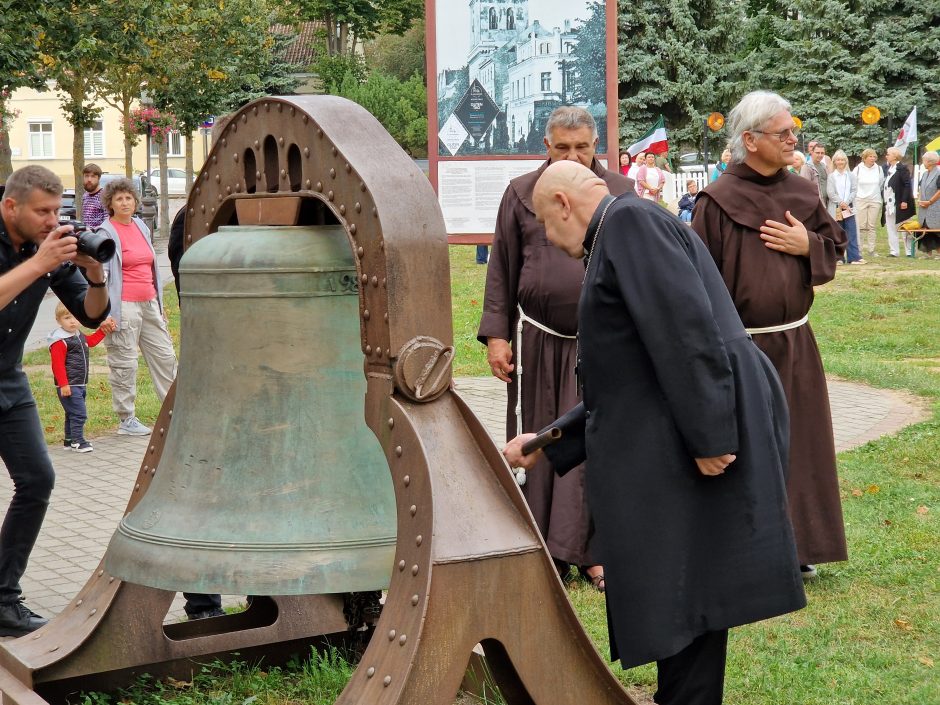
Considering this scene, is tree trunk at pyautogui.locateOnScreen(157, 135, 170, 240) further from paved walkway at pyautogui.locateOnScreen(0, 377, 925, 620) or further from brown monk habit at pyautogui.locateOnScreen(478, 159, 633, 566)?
brown monk habit at pyautogui.locateOnScreen(478, 159, 633, 566)

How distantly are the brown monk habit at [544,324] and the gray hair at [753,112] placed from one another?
0.53 metres

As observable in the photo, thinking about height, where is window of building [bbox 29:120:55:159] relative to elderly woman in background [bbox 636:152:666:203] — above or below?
above

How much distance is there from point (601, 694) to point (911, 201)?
21730 millimetres

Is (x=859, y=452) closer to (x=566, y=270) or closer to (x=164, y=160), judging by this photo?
(x=566, y=270)

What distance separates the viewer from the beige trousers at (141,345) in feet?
31.4

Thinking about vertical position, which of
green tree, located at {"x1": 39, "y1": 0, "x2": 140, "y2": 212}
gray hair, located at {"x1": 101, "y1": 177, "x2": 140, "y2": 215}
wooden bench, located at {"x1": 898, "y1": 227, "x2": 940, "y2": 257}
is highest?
green tree, located at {"x1": 39, "y1": 0, "x2": 140, "y2": 212}

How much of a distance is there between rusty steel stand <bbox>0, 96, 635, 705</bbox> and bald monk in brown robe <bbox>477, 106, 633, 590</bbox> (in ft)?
7.65

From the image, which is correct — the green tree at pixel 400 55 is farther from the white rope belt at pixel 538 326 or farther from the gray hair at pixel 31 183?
the gray hair at pixel 31 183

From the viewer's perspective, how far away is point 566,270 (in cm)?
573

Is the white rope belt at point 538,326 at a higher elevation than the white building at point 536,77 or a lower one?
lower

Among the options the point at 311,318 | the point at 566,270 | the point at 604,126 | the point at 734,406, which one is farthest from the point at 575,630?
the point at 604,126

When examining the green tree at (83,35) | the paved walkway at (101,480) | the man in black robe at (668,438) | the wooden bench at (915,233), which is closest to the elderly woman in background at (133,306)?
the paved walkway at (101,480)

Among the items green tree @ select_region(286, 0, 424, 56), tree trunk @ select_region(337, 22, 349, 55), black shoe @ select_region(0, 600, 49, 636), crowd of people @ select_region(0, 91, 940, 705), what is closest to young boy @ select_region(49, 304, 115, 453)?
crowd of people @ select_region(0, 91, 940, 705)

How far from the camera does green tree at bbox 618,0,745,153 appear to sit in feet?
132
